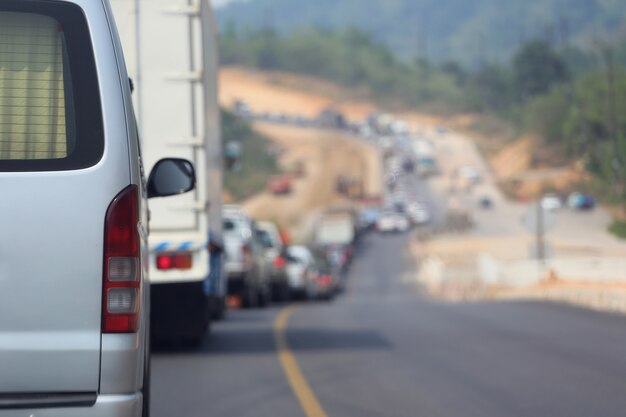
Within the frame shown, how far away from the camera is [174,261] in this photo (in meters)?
12.3

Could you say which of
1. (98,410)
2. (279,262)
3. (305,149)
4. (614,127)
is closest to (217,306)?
(98,410)

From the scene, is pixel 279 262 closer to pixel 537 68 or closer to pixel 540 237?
pixel 540 237

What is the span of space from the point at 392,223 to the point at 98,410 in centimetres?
8252

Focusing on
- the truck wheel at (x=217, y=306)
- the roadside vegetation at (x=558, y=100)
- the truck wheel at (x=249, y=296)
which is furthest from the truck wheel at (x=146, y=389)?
the roadside vegetation at (x=558, y=100)

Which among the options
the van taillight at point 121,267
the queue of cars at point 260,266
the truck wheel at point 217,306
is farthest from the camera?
the queue of cars at point 260,266

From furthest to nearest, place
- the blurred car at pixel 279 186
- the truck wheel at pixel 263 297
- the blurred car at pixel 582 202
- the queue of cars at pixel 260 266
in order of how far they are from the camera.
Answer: the blurred car at pixel 279 186 → the blurred car at pixel 582 202 → the truck wheel at pixel 263 297 → the queue of cars at pixel 260 266

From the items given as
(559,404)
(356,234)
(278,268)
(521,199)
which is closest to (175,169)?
(559,404)

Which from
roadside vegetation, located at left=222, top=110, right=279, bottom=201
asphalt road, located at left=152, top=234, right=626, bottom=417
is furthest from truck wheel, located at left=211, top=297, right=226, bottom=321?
roadside vegetation, located at left=222, top=110, right=279, bottom=201

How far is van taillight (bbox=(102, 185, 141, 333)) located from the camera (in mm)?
5027

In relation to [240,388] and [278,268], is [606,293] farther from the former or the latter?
[240,388]

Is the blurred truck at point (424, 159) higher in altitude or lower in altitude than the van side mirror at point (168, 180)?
higher

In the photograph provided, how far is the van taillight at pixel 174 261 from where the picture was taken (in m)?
12.3

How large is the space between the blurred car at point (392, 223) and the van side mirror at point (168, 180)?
8051 cm

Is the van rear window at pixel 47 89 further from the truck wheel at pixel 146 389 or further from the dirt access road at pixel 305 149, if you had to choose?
the dirt access road at pixel 305 149
